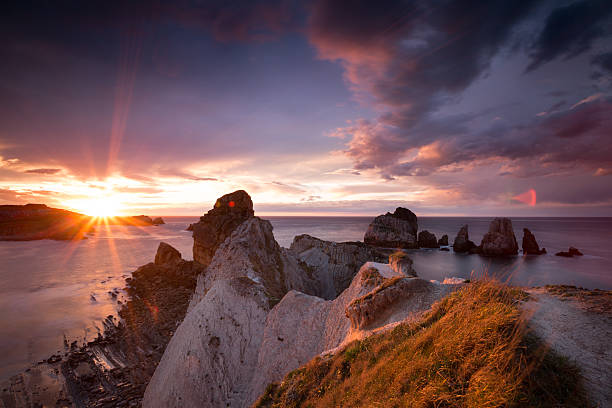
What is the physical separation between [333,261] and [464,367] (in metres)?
39.6

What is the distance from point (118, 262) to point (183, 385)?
6991 centimetres

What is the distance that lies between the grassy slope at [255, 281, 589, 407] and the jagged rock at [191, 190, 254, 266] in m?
40.1

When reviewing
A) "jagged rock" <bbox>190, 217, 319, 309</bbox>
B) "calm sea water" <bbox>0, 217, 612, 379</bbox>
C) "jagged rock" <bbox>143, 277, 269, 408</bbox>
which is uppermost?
"jagged rock" <bbox>190, 217, 319, 309</bbox>

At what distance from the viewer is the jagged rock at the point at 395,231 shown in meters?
91.2

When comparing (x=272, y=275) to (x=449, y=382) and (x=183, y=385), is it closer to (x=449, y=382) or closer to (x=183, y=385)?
(x=183, y=385)

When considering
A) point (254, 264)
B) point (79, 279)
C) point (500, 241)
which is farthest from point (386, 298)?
point (500, 241)

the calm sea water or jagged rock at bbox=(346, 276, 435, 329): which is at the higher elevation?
jagged rock at bbox=(346, 276, 435, 329)

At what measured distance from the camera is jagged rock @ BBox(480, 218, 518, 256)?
71062mm

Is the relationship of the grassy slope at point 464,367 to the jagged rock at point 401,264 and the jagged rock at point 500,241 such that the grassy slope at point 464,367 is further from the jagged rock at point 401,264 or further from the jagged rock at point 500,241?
the jagged rock at point 500,241

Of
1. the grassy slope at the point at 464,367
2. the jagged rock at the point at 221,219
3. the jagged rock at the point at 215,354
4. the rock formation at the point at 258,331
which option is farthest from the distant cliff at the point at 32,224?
the grassy slope at the point at 464,367

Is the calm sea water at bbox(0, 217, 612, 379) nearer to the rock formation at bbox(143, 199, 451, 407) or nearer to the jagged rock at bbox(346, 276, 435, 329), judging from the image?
the jagged rock at bbox(346, 276, 435, 329)

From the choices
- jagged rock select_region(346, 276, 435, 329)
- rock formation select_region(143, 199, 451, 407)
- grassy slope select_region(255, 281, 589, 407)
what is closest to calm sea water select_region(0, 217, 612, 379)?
jagged rock select_region(346, 276, 435, 329)

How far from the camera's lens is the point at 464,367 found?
17.2 feet

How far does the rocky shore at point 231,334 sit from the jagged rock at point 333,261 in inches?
205
